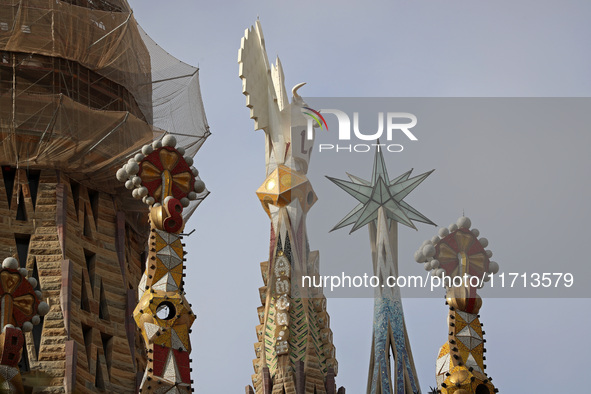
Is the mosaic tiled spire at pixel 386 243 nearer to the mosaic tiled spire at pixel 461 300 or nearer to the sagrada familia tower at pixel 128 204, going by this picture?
the sagrada familia tower at pixel 128 204

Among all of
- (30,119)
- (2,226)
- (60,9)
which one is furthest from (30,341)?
(60,9)

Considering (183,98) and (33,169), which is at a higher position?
(183,98)

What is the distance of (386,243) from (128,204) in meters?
6.34

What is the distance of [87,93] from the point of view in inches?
1578

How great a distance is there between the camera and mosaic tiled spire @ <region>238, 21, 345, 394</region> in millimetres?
38406

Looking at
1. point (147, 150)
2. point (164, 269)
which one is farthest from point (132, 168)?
point (164, 269)

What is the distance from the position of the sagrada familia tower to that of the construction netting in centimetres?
3

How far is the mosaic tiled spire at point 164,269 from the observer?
31781 millimetres

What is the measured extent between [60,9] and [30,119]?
9.85ft

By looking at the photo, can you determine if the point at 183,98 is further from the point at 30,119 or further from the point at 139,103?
the point at 30,119

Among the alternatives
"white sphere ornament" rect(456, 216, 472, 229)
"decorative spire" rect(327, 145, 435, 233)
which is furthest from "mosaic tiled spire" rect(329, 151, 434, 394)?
"white sphere ornament" rect(456, 216, 472, 229)

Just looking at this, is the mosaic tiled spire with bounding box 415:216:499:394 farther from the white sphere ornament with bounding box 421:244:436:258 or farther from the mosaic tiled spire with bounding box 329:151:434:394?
the mosaic tiled spire with bounding box 329:151:434:394

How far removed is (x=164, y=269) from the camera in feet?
108

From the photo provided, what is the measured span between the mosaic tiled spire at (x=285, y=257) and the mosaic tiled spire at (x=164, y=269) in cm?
575
